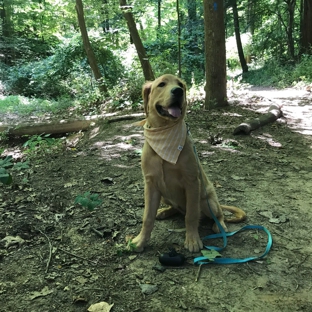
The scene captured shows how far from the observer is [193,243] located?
2977 mm

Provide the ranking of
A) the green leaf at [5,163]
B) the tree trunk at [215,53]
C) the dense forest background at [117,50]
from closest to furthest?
the green leaf at [5,163] < the tree trunk at [215,53] < the dense forest background at [117,50]

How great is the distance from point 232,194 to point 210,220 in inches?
33.3

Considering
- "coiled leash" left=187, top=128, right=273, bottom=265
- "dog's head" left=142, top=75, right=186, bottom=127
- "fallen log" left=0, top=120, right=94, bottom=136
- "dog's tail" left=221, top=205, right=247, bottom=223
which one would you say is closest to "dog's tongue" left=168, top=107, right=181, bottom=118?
"dog's head" left=142, top=75, right=186, bottom=127

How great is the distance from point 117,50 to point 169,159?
581 inches

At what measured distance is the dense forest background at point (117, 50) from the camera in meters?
13.7

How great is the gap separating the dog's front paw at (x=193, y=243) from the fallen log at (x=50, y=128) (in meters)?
6.37

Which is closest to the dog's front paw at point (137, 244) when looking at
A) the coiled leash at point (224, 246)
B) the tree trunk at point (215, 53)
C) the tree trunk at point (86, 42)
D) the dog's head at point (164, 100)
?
the coiled leash at point (224, 246)

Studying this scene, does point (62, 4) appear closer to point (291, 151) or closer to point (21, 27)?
point (21, 27)

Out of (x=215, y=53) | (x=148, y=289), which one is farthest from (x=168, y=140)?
(x=215, y=53)

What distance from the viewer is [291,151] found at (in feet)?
19.3

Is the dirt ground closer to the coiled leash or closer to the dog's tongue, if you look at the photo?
the coiled leash

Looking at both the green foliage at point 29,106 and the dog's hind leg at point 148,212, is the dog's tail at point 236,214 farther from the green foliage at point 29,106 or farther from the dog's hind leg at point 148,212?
the green foliage at point 29,106

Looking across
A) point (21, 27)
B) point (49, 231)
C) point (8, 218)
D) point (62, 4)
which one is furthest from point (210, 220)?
point (21, 27)

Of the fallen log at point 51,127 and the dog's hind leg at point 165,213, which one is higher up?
the fallen log at point 51,127
